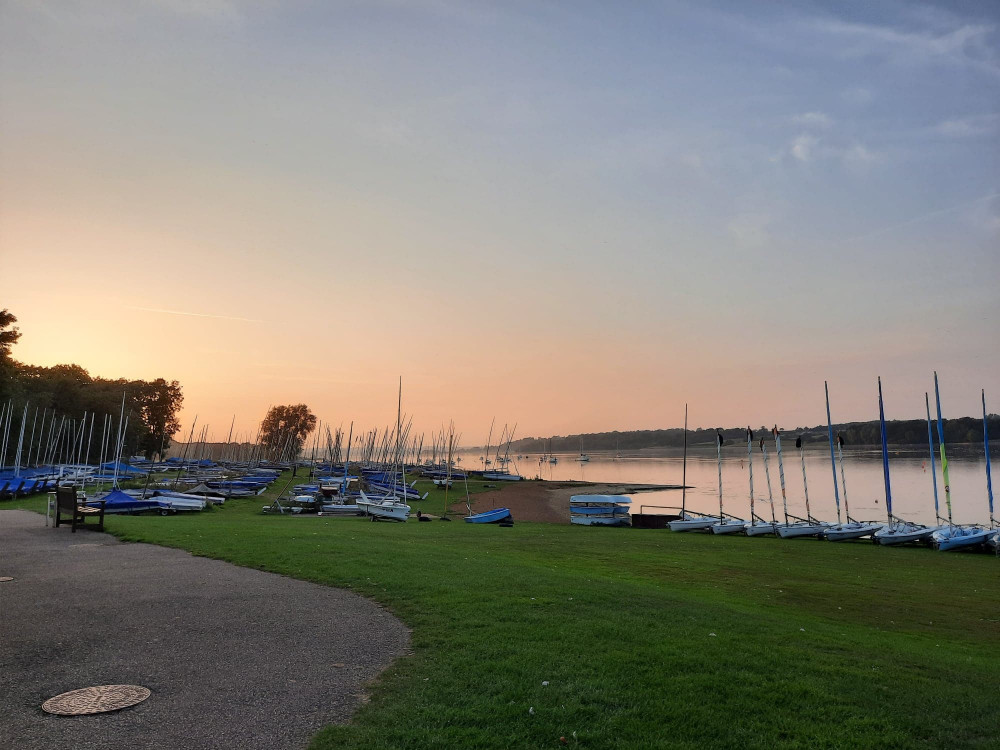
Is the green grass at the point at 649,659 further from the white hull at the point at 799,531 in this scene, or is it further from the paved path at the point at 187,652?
the white hull at the point at 799,531

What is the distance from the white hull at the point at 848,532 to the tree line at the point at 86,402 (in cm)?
5747

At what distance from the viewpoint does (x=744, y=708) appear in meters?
6.50

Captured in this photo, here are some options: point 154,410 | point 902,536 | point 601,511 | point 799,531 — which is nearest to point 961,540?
point 902,536

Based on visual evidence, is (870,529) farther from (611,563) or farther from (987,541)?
(611,563)

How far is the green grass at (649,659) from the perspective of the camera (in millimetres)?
5967

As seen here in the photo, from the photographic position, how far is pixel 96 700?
255 inches

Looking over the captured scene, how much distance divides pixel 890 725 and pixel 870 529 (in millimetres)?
39357

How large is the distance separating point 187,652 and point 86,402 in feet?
305

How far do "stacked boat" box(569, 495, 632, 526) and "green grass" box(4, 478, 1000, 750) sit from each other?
85.8 ft

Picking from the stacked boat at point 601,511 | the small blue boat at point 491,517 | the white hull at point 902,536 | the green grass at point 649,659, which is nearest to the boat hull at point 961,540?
the white hull at point 902,536

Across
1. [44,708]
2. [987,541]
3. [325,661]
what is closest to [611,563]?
[325,661]

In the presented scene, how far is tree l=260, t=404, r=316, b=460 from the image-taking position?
480ft

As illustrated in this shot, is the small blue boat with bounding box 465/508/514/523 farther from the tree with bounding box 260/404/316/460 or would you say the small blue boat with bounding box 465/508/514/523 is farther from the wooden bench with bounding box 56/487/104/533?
the tree with bounding box 260/404/316/460

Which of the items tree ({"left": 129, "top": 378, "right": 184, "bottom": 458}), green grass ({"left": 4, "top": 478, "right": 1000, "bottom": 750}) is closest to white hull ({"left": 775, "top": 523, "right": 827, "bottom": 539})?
green grass ({"left": 4, "top": 478, "right": 1000, "bottom": 750})
